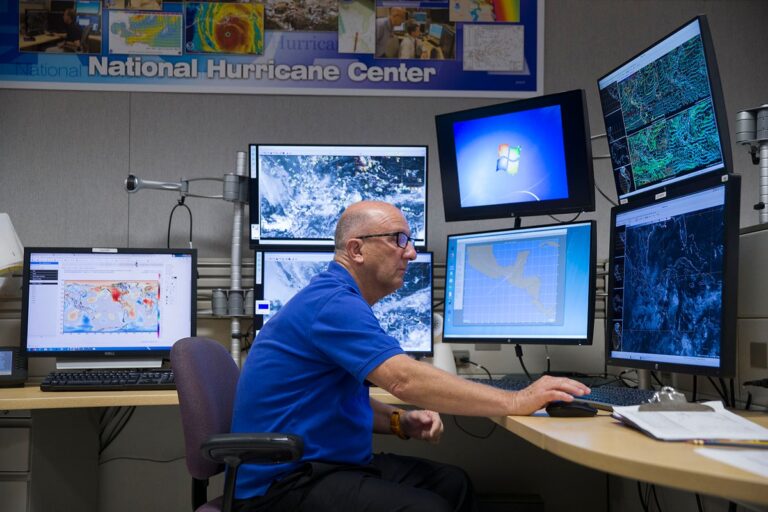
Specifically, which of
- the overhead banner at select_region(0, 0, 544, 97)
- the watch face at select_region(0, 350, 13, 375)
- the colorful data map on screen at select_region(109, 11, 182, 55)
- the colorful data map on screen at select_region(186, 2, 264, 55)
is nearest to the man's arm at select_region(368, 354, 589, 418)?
the watch face at select_region(0, 350, 13, 375)

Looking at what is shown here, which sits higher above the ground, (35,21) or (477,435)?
(35,21)

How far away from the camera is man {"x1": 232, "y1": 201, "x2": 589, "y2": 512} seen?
1.62m

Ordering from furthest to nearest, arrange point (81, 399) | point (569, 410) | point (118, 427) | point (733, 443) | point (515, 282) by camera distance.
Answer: point (118, 427) < point (515, 282) < point (81, 399) < point (569, 410) < point (733, 443)

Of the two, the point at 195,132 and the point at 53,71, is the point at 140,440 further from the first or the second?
the point at 53,71

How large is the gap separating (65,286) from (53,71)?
39.3 inches

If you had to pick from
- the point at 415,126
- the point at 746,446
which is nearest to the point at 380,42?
the point at 415,126

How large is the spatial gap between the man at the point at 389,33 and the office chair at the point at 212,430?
165 centimetres

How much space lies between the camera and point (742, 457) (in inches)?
43.4

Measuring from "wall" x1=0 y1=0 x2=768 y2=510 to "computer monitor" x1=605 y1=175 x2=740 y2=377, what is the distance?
1.15 metres

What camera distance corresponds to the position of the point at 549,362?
281 cm

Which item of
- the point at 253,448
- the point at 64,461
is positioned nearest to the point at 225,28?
the point at 64,461

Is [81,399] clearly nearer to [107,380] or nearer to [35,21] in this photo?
[107,380]

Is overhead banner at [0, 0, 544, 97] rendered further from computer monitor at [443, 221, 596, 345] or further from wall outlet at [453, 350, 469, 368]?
wall outlet at [453, 350, 469, 368]

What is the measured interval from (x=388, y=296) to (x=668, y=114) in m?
1.20
